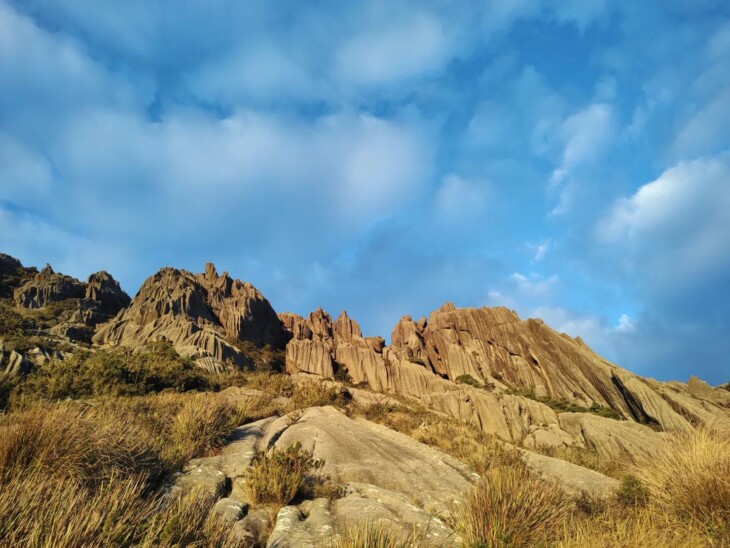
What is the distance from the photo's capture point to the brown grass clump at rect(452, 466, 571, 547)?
5.08 meters

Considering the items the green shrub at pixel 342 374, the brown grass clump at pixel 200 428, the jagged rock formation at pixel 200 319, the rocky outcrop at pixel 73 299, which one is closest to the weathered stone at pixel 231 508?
the brown grass clump at pixel 200 428

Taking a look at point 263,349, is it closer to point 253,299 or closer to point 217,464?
point 253,299

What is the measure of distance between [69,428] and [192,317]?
248ft

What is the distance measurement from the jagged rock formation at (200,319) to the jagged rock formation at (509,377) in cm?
1011

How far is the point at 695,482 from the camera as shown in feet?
22.0

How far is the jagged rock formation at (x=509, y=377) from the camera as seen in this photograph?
38.0 meters

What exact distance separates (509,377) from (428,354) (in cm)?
1825

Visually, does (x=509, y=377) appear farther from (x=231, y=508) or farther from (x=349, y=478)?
(x=231, y=508)

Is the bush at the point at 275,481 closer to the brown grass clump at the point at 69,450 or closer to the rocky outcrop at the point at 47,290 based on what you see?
the brown grass clump at the point at 69,450

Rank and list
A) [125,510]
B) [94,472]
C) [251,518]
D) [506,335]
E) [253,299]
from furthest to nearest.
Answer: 1. [253,299]
2. [506,335]
3. [251,518]
4. [94,472]
5. [125,510]

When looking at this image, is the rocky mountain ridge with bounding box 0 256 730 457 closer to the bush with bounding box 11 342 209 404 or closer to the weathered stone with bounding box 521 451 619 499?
the bush with bounding box 11 342 209 404

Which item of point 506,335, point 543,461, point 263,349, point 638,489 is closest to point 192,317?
point 263,349

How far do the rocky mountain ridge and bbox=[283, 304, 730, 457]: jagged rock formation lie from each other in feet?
0.59

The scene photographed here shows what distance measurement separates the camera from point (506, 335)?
243ft
